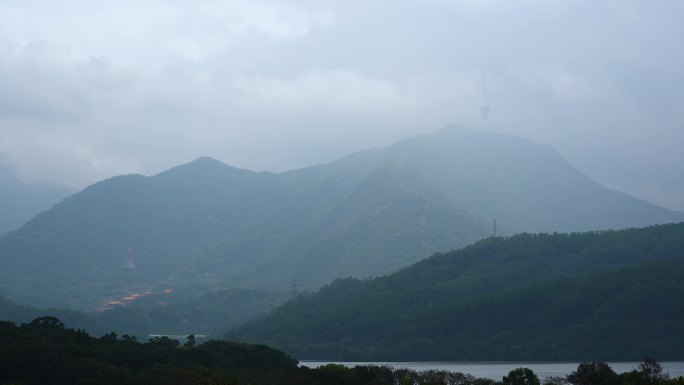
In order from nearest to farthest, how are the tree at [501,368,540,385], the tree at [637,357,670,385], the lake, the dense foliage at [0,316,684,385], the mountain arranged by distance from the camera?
1. the tree at [637,357,670,385]
2. the dense foliage at [0,316,684,385]
3. the tree at [501,368,540,385]
4. the lake
5. the mountain

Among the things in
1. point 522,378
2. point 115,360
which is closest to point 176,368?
point 115,360

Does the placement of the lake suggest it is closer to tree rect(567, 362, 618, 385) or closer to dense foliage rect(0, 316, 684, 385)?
dense foliage rect(0, 316, 684, 385)

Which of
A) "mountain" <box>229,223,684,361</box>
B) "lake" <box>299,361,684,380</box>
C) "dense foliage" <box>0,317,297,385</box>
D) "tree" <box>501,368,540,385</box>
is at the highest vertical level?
"mountain" <box>229,223,684,361</box>

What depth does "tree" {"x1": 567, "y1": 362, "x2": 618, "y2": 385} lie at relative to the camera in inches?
2766

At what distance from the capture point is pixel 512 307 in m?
158

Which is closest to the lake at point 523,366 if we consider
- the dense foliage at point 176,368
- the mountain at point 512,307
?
the mountain at point 512,307

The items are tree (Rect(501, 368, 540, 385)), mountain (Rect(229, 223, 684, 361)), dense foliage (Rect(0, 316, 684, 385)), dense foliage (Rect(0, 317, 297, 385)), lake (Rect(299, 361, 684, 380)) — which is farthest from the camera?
mountain (Rect(229, 223, 684, 361))

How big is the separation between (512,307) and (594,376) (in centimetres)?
8739

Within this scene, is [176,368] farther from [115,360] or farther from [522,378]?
[522,378]

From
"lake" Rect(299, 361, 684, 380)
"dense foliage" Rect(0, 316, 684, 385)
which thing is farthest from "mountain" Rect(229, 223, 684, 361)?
"dense foliage" Rect(0, 316, 684, 385)

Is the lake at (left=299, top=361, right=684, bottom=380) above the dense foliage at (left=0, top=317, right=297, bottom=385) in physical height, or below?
above

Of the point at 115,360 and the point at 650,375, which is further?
the point at 115,360

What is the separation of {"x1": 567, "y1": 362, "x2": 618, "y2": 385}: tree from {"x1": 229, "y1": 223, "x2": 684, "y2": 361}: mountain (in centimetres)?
6819

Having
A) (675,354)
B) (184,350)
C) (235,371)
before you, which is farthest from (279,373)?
(675,354)
